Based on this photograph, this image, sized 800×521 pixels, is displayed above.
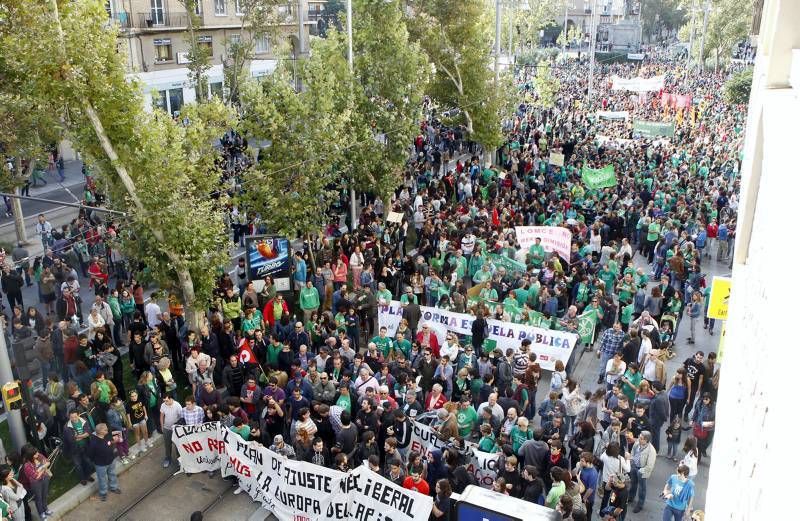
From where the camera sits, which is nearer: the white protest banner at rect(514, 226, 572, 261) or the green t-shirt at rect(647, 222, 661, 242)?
the white protest banner at rect(514, 226, 572, 261)

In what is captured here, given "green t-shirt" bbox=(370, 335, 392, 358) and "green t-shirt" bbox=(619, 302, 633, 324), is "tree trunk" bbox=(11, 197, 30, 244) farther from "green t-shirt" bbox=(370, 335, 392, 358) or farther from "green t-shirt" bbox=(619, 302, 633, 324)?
"green t-shirt" bbox=(619, 302, 633, 324)

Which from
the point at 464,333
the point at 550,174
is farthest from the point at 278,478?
the point at 550,174

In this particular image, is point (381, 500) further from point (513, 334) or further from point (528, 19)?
point (528, 19)

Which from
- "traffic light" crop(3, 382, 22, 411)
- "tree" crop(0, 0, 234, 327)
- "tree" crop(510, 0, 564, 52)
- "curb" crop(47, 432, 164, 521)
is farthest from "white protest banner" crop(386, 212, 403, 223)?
"tree" crop(510, 0, 564, 52)

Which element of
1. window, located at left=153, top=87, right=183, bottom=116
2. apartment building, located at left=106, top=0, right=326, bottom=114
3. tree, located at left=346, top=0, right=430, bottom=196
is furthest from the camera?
window, located at left=153, top=87, right=183, bottom=116

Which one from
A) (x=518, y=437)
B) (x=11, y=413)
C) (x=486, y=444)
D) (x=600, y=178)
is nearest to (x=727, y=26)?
(x=600, y=178)

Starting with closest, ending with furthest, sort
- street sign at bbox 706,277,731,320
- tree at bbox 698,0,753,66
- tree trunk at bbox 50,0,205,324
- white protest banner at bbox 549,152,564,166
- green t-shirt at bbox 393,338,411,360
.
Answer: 1. street sign at bbox 706,277,731,320
2. tree trunk at bbox 50,0,205,324
3. green t-shirt at bbox 393,338,411,360
4. white protest banner at bbox 549,152,564,166
5. tree at bbox 698,0,753,66

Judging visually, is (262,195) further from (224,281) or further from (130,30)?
(130,30)

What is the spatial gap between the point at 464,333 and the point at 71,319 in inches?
321

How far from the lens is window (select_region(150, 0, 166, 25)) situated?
132ft

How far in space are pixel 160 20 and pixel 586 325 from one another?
33.0 m

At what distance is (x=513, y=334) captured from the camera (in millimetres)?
14914

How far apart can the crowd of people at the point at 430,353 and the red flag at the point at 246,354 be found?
0.04 meters

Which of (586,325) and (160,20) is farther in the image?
(160,20)
